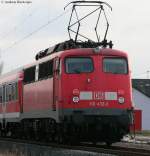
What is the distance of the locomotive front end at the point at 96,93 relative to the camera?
76.2ft

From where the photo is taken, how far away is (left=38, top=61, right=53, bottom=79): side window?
24.7 metres

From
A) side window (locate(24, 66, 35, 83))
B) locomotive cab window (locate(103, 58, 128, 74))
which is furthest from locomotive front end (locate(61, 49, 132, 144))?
side window (locate(24, 66, 35, 83))

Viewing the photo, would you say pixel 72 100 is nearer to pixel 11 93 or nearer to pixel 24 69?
pixel 24 69

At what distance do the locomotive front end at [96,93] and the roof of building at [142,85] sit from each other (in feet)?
180

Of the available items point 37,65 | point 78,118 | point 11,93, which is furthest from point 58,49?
point 11,93

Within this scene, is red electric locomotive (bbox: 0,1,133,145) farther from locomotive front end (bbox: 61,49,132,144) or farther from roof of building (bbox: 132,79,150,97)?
roof of building (bbox: 132,79,150,97)

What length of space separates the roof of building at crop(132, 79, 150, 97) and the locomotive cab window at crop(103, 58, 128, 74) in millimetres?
54616

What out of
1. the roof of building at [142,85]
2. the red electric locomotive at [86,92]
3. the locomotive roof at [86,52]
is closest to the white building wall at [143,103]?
the roof of building at [142,85]

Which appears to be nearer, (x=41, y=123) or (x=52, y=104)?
(x=52, y=104)

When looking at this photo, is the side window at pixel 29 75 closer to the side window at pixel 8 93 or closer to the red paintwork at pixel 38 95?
the red paintwork at pixel 38 95

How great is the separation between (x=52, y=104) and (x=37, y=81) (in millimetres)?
2452

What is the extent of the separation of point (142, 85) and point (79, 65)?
193 ft

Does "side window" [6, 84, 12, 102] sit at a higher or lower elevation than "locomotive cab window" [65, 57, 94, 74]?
lower

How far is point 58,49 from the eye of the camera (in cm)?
2536
